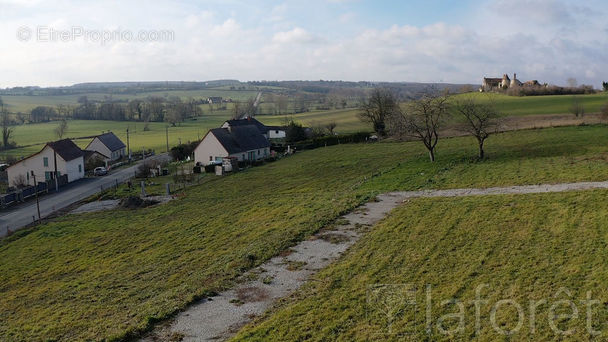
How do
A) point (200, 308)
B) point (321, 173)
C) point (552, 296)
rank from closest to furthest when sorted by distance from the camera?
point (552, 296) → point (200, 308) → point (321, 173)

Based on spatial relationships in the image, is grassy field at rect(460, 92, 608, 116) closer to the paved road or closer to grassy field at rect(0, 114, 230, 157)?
the paved road

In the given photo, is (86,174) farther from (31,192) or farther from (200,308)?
(200,308)

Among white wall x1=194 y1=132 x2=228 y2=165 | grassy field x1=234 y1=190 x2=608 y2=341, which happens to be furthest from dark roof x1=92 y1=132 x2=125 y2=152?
grassy field x1=234 y1=190 x2=608 y2=341

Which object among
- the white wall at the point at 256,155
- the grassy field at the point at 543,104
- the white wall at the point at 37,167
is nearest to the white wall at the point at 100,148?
the white wall at the point at 37,167

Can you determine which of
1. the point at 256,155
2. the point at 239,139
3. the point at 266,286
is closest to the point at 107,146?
the point at 239,139

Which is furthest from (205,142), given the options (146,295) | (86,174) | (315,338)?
(315,338)

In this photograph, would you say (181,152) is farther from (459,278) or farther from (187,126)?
(187,126)
